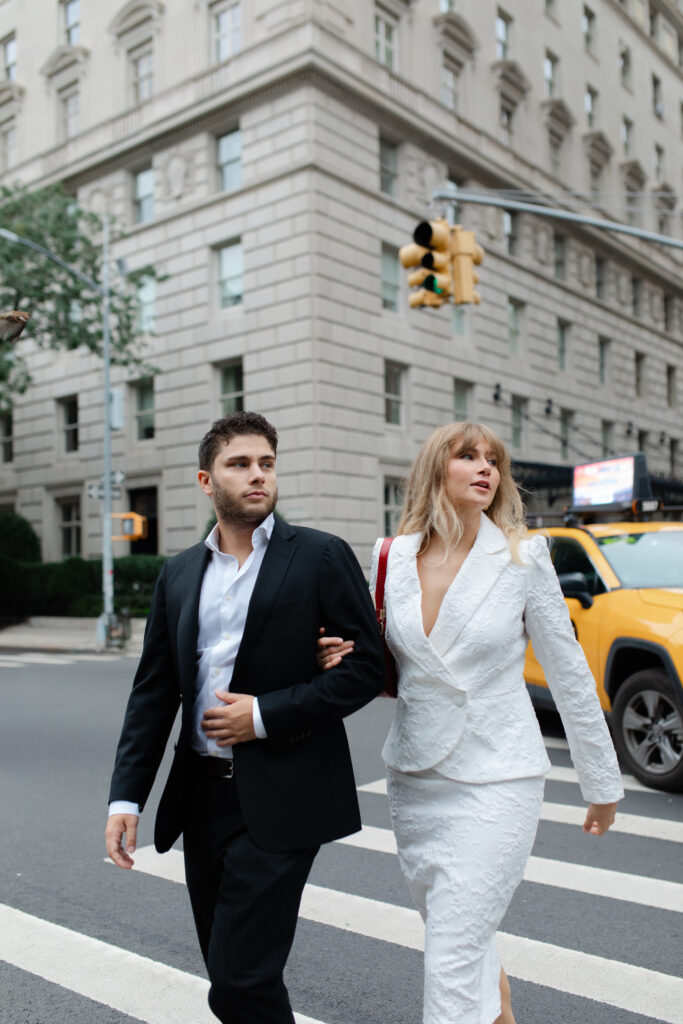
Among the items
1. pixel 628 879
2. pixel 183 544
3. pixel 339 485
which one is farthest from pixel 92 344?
pixel 628 879

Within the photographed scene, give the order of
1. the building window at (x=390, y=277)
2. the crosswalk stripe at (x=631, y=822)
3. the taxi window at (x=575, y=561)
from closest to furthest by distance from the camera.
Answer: the crosswalk stripe at (x=631, y=822) < the taxi window at (x=575, y=561) < the building window at (x=390, y=277)

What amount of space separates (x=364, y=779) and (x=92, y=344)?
19.4 m

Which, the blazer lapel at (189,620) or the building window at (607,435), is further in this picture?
the building window at (607,435)

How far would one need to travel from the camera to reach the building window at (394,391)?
83.9 feet

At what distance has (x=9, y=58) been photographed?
3278 cm

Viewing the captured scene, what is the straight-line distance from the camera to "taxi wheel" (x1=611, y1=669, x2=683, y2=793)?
21.7ft

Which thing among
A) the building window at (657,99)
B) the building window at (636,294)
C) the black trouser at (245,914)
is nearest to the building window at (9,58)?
the building window at (636,294)

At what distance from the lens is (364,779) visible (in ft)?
24.5

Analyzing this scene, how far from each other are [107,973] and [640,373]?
38.0m

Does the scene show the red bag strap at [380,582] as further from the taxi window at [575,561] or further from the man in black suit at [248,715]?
the taxi window at [575,561]

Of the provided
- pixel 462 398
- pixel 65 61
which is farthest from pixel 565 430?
pixel 65 61

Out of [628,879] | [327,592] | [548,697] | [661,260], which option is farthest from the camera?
[661,260]

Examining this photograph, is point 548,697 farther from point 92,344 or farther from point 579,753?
point 92,344

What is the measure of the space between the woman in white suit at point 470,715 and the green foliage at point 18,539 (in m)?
27.9
